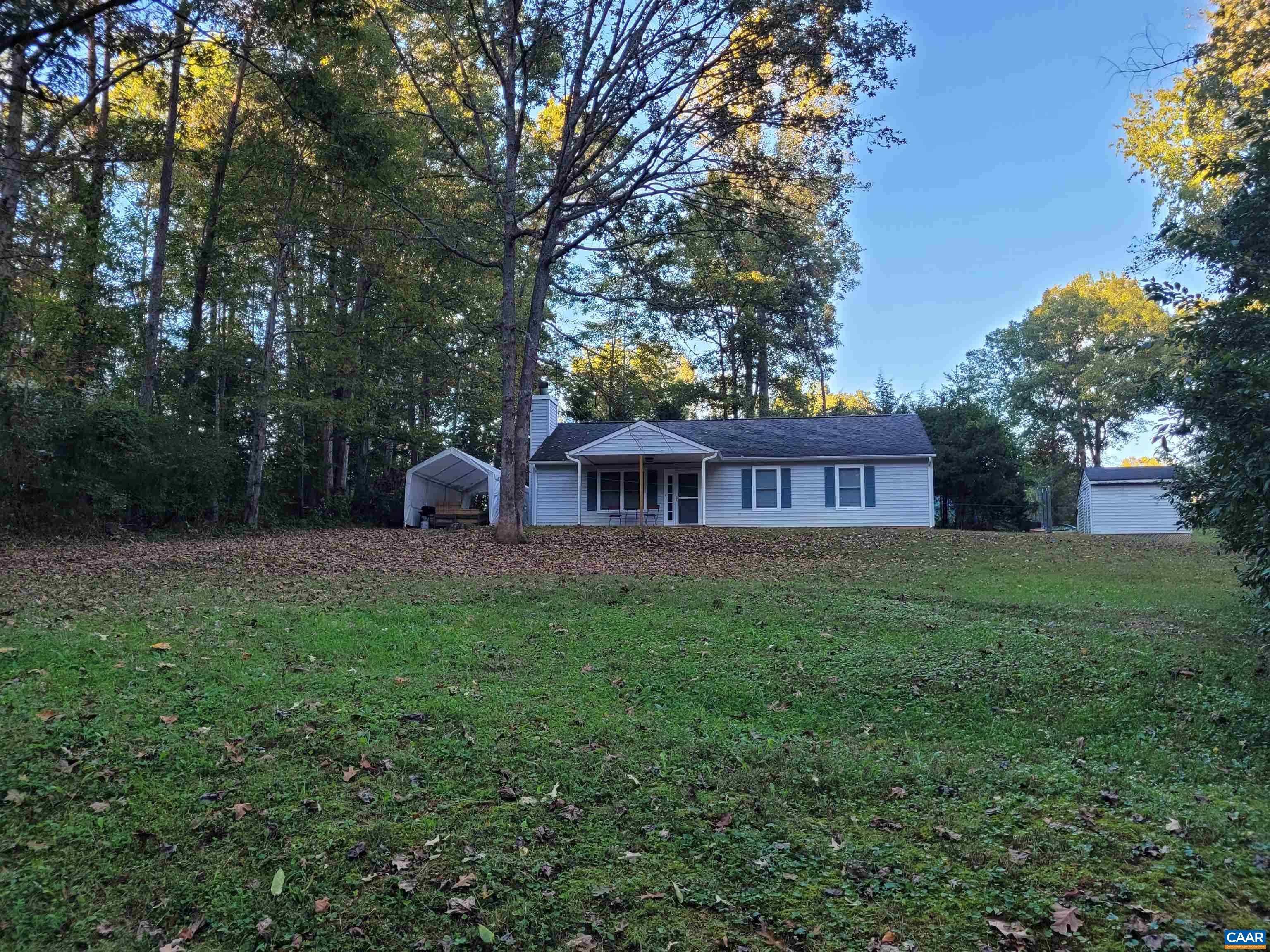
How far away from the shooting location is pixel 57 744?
14.2 feet

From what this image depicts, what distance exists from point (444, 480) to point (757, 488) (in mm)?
10413

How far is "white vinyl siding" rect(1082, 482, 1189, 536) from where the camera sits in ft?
85.9

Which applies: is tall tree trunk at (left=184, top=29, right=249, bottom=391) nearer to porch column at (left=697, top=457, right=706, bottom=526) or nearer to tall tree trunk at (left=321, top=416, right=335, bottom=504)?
tall tree trunk at (left=321, top=416, right=335, bottom=504)

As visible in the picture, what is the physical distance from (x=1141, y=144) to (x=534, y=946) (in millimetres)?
27088

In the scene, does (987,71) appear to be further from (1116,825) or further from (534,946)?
(534,946)

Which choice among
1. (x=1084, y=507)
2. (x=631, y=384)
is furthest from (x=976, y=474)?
(x=631, y=384)

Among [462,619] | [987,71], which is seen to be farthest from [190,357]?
[987,71]

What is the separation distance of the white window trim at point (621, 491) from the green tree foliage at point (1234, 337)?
1497 cm

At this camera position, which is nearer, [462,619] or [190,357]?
[462,619]

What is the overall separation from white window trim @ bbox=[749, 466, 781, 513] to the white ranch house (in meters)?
0.03

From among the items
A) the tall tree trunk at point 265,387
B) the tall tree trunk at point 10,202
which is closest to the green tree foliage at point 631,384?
the tall tree trunk at point 265,387

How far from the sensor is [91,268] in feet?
56.2

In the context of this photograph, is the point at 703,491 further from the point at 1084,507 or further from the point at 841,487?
the point at 1084,507

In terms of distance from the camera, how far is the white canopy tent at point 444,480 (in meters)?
22.9
